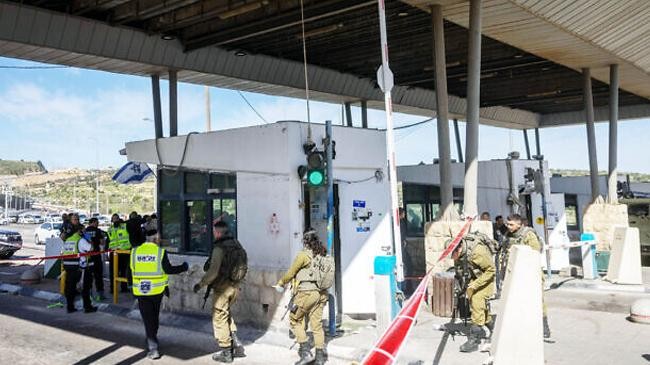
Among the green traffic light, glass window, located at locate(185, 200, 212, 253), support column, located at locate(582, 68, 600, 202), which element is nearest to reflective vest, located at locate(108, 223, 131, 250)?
glass window, located at locate(185, 200, 212, 253)

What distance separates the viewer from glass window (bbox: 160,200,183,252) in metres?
11.7

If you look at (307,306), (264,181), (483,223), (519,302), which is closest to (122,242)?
(264,181)

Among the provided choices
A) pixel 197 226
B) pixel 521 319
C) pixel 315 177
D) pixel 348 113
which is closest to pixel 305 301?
pixel 315 177

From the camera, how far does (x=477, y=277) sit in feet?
24.4

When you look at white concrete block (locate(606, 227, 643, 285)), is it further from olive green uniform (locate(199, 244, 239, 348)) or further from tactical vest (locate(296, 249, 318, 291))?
olive green uniform (locate(199, 244, 239, 348))

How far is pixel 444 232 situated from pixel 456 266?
11.1ft

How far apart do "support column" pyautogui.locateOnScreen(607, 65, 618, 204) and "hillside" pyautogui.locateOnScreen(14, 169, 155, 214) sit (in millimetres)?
66939

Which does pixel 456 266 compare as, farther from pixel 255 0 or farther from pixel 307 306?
pixel 255 0

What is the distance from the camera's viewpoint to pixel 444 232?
1091 centimetres

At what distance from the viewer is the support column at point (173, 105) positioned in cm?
1453

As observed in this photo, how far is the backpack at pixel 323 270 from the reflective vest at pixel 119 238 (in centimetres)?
753

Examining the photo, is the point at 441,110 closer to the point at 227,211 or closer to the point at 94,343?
the point at 227,211

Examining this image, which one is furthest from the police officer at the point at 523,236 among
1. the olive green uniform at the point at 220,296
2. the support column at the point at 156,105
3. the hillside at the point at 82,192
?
the hillside at the point at 82,192

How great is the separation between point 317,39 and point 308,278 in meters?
10.6
